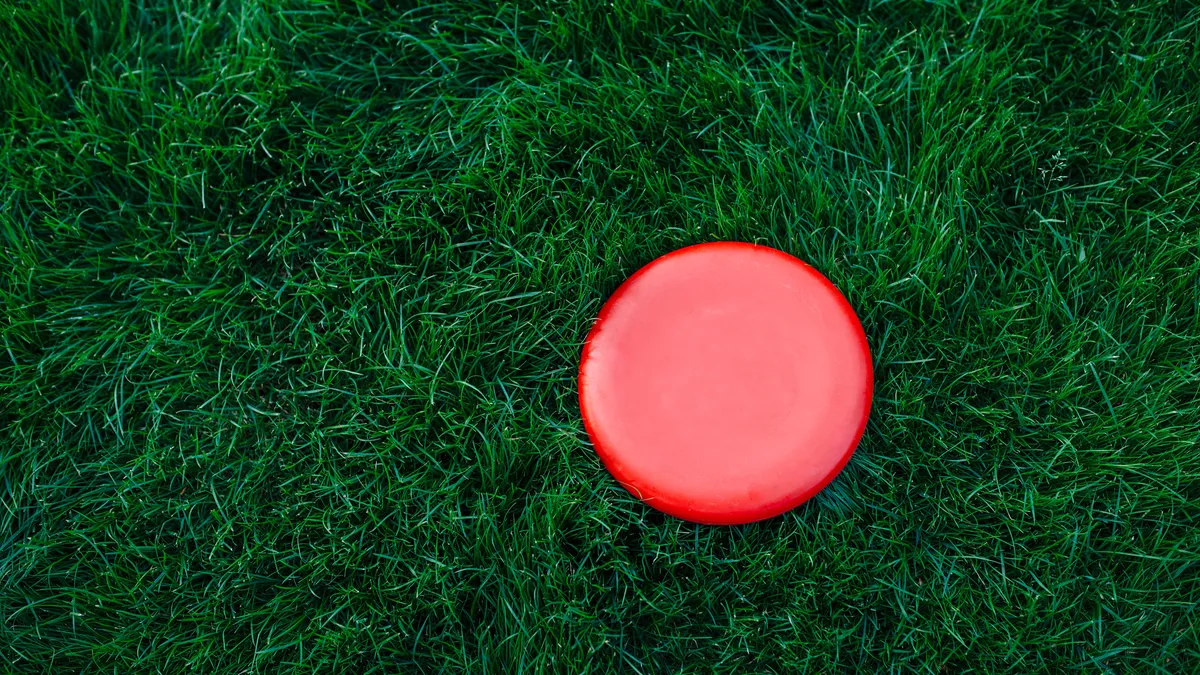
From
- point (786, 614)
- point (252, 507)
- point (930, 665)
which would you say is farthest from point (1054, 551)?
point (252, 507)

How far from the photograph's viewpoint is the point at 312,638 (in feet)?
7.97

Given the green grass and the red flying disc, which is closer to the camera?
the red flying disc

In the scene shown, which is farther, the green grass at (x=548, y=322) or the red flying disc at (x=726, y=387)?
the green grass at (x=548, y=322)

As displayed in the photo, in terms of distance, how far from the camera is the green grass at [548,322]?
95.7 inches

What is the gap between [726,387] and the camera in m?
2.29

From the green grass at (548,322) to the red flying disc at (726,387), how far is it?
0.20m

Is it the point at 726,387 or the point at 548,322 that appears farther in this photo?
the point at 548,322

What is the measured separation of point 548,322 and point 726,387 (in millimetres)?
582

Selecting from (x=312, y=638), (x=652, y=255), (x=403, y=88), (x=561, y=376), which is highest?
(x=403, y=88)

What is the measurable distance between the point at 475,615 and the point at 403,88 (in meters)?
1.69

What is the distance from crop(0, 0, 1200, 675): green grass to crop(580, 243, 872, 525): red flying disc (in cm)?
20

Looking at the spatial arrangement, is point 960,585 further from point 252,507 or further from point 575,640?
point 252,507

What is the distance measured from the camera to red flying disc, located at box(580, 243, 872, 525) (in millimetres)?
2264

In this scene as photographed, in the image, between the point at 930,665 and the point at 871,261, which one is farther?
the point at 871,261
